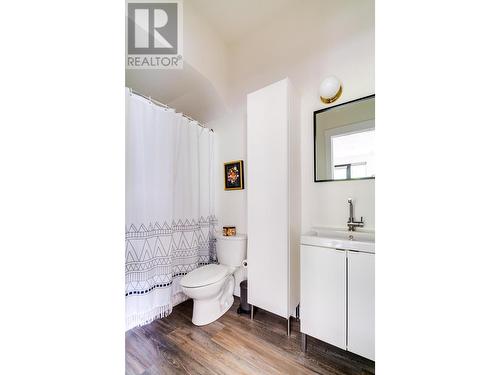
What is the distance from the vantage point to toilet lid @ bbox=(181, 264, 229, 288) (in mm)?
1622

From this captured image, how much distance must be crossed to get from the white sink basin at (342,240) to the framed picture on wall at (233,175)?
97cm

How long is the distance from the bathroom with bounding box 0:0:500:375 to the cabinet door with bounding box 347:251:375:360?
10mm

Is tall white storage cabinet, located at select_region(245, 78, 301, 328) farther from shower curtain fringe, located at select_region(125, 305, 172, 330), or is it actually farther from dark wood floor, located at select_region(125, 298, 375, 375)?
shower curtain fringe, located at select_region(125, 305, 172, 330)

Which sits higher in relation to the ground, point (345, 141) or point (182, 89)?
point (182, 89)

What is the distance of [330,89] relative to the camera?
1.63 m

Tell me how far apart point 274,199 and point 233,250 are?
81cm

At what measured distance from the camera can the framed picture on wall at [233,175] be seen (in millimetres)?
2250

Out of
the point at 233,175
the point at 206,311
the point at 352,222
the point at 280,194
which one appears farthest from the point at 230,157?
the point at 206,311

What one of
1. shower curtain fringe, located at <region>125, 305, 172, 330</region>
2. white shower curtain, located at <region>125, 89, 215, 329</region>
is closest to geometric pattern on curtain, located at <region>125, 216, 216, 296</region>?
white shower curtain, located at <region>125, 89, 215, 329</region>

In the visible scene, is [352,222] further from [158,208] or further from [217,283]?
[158,208]
